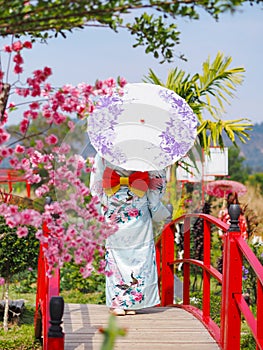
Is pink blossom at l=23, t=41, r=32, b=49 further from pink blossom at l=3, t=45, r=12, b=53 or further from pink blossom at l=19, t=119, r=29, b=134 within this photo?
pink blossom at l=19, t=119, r=29, b=134

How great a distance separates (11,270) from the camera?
22.6 ft

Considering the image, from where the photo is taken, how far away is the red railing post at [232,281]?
13.3 feet

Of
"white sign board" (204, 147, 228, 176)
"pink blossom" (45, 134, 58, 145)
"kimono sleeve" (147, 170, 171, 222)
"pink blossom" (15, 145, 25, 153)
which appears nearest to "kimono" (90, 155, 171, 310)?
"kimono sleeve" (147, 170, 171, 222)

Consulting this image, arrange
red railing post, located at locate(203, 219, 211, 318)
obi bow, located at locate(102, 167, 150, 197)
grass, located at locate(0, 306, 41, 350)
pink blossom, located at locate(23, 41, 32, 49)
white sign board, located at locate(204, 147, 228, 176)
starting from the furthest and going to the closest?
white sign board, located at locate(204, 147, 228, 176), grass, located at locate(0, 306, 41, 350), obi bow, located at locate(102, 167, 150, 197), red railing post, located at locate(203, 219, 211, 318), pink blossom, located at locate(23, 41, 32, 49)

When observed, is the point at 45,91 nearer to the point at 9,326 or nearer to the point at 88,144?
the point at 88,144

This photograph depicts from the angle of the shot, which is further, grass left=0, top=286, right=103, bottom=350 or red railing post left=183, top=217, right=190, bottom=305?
grass left=0, top=286, right=103, bottom=350

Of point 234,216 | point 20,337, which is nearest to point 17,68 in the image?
point 234,216

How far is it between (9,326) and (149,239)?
231 centimetres

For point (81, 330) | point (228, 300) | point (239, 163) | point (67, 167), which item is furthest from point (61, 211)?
point (239, 163)

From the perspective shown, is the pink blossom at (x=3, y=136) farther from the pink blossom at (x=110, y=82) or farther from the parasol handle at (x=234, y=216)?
the parasol handle at (x=234, y=216)

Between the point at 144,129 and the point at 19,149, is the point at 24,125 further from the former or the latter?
the point at 144,129

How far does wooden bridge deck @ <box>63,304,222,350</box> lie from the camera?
4.57m

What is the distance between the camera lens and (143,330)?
4953 millimetres

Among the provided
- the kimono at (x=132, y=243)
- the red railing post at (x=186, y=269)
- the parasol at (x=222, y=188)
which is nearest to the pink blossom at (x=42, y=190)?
the kimono at (x=132, y=243)
